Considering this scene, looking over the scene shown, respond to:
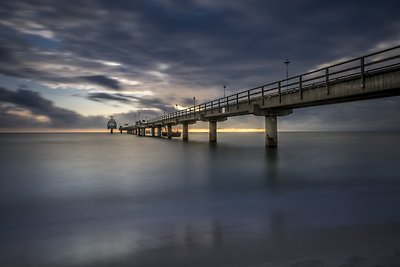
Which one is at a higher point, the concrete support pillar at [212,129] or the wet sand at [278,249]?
the concrete support pillar at [212,129]

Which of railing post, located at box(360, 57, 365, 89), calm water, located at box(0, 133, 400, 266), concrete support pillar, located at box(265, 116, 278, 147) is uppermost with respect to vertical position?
railing post, located at box(360, 57, 365, 89)

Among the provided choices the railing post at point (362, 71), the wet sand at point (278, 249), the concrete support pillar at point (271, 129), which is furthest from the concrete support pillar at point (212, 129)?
the wet sand at point (278, 249)

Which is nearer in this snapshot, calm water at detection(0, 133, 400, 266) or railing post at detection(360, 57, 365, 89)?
calm water at detection(0, 133, 400, 266)

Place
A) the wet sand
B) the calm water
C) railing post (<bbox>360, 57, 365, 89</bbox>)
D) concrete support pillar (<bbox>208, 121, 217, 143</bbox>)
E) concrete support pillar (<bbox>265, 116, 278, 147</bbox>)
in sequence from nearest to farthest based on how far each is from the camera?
the wet sand → the calm water → railing post (<bbox>360, 57, 365, 89</bbox>) → concrete support pillar (<bbox>265, 116, 278, 147</bbox>) → concrete support pillar (<bbox>208, 121, 217, 143</bbox>)

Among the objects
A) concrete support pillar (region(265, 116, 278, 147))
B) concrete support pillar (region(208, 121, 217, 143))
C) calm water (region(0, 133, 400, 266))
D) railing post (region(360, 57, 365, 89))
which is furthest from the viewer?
concrete support pillar (region(208, 121, 217, 143))

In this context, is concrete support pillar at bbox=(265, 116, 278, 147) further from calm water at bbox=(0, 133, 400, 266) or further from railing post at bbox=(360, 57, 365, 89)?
calm water at bbox=(0, 133, 400, 266)

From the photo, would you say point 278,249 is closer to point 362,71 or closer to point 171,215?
point 171,215

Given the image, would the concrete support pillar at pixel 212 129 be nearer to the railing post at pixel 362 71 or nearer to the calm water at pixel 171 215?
the railing post at pixel 362 71

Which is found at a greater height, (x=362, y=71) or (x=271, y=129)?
(x=362, y=71)

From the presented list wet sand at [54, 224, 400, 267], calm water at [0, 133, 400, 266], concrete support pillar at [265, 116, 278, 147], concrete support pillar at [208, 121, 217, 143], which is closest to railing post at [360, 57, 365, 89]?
calm water at [0, 133, 400, 266]

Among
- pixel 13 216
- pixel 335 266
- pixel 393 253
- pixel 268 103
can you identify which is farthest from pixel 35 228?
pixel 268 103

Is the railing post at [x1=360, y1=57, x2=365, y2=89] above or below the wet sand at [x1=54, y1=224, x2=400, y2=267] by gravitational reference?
above

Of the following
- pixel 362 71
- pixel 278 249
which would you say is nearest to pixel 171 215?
pixel 278 249

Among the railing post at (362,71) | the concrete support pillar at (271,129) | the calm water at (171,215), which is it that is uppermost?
the railing post at (362,71)
